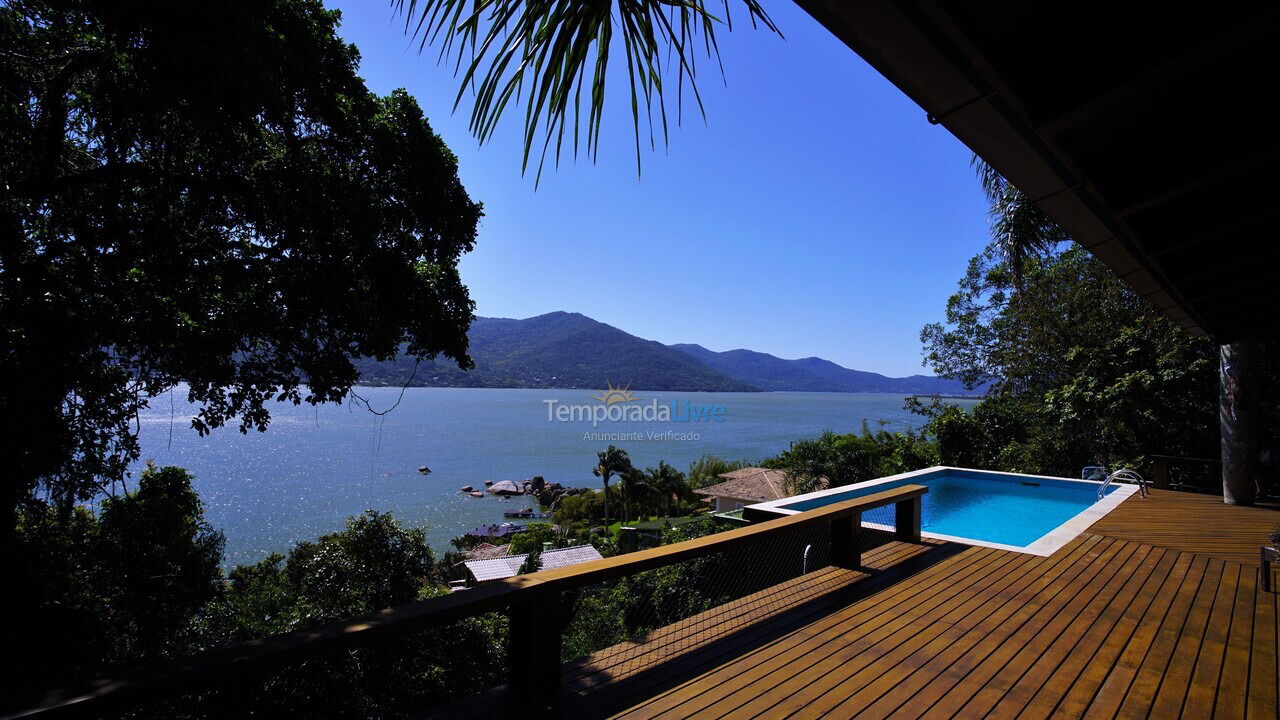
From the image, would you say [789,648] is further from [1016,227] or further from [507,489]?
[507,489]

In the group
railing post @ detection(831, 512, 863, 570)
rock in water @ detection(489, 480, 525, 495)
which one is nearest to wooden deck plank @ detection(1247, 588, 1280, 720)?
railing post @ detection(831, 512, 863, 570)

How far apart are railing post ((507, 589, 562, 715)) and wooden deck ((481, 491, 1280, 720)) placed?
0.42 feet

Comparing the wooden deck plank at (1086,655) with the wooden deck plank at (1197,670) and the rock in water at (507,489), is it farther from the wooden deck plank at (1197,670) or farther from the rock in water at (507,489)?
the rock in water at (507,489)

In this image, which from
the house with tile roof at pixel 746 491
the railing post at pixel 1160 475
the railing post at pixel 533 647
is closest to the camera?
the railing post at pixel 533 647

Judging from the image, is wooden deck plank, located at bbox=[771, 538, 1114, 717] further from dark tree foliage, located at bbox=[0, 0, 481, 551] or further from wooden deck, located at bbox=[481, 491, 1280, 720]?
dark tree foliage, located at bbox=[0, 0, 481, 551]

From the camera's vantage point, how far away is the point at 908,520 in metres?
5.10

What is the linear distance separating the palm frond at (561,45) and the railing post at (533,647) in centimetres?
179

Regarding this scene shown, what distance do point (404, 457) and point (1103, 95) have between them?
82961 mm

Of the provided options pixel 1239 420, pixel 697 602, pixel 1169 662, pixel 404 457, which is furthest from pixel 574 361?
pixel 1169 662

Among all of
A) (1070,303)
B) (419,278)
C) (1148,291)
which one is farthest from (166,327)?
(1070,303)

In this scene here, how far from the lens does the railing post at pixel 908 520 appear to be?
16.6ft

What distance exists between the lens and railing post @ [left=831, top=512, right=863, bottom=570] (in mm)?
4215

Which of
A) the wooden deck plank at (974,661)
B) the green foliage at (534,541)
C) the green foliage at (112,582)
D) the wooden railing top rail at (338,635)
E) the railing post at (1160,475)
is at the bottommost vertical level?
the green foliage at (534,541)

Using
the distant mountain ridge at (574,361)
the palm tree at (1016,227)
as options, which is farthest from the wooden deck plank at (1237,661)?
the distant mountain ridge at (574,361)
